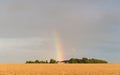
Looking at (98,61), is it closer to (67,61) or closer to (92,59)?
(92,59)

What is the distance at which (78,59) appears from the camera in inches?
3403

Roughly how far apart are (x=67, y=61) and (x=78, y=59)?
3.56 m

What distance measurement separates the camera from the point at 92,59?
8881cm

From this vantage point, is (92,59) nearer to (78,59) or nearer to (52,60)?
(78,59)

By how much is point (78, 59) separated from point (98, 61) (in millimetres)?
7364

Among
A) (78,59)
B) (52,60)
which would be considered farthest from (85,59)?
(52,60)

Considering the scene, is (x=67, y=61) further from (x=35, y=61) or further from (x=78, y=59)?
(x=35, y=61)

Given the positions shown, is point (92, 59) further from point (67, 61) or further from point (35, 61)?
point (35, 61)

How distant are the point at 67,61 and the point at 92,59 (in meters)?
7.88

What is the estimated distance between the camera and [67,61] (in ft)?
287

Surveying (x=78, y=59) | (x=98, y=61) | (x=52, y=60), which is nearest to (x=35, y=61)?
(x=52, y=60)

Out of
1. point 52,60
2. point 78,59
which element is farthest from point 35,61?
point 78,59

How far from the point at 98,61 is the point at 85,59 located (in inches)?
209

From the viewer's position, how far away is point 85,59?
285 ft
